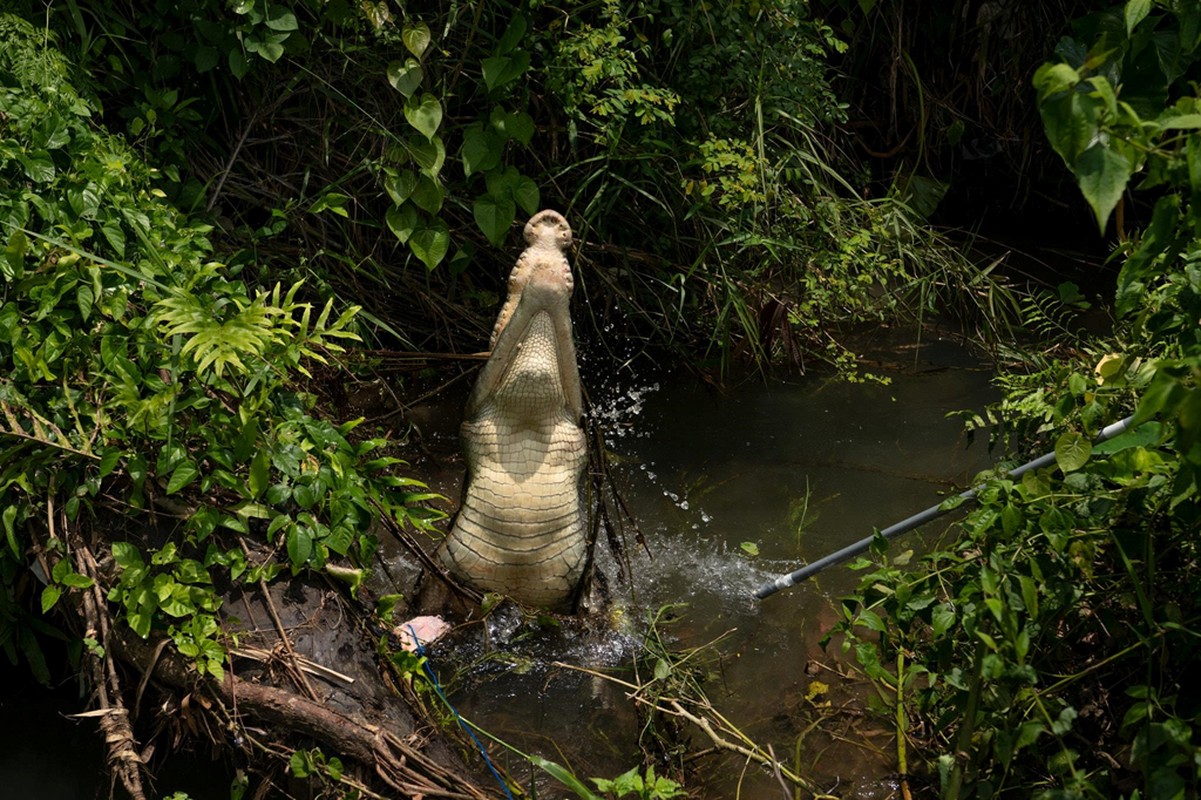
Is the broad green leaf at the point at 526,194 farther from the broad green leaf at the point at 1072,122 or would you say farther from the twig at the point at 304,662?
the broad green leaf at the point at 1072,122

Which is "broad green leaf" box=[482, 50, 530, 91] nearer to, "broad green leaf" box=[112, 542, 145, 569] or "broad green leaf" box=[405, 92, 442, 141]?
"broad green leaf" box=[405, 92, 442, 141]

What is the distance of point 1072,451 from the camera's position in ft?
8.56

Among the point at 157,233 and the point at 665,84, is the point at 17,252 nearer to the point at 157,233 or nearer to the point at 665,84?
the point at 157,233

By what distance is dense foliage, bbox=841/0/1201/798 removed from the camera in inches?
90.6

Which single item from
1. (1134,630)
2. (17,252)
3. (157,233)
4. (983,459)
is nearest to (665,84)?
(983,459)

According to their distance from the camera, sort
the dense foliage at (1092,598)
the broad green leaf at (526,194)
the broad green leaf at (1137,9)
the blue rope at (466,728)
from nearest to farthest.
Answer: the broad green leaf at (1137,9) → the dense foliage at (1092,598) → the blue rope at (466,728) → the broad green leaf at (526,194)

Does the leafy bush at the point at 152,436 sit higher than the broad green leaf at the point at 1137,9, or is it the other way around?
the broad green leaf at the point at 1137,9

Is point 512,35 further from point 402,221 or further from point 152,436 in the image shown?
point 152,436

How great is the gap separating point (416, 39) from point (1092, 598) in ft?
9.36

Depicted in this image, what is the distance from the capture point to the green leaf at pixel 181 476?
269 cm

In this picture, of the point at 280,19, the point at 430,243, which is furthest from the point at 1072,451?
the point at 280,19

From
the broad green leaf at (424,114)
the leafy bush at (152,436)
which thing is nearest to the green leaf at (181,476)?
the leafy bush at (152,436)

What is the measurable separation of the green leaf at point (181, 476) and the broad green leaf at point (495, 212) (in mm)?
1938

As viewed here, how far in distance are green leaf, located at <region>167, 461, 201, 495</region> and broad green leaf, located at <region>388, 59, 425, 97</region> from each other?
1905 millimetres
